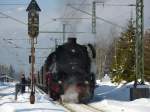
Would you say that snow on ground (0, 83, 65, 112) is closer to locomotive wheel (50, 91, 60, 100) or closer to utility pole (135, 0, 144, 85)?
locomotive wheel (50, 91, 60, 100)

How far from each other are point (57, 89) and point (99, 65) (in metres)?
88.4

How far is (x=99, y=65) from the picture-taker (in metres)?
119

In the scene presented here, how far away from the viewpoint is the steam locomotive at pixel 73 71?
30.8m

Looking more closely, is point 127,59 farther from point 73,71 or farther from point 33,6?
point 33,6

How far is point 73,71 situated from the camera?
3119cm

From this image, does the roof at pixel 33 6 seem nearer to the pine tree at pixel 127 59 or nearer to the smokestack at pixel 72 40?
the smokestack at pixel 72 40

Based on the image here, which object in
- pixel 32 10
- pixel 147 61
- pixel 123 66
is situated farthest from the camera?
pixel 147 61

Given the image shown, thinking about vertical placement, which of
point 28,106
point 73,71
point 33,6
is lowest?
point 28,106

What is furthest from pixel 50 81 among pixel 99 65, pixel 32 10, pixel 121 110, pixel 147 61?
pixel 99 65

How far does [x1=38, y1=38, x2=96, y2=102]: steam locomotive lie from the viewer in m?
30.8

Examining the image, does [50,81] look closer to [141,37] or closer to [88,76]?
[88,76]

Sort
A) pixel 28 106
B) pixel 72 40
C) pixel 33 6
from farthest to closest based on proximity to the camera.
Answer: pixel 72 40 → pixel 33 6 → pixel 28 106

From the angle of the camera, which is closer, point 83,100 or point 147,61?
point 83,100

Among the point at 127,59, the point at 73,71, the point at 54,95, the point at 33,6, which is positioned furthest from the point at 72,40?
the point at 127,59
